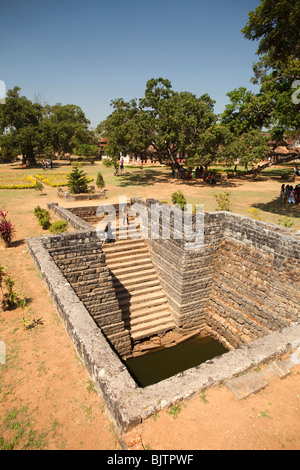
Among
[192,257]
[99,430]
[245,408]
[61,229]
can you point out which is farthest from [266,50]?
[99,430]

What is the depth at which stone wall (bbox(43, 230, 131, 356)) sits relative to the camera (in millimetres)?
7133

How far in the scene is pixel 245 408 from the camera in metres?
3.66

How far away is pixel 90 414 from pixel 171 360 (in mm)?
5282

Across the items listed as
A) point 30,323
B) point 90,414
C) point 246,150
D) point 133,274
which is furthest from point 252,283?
point 246,150

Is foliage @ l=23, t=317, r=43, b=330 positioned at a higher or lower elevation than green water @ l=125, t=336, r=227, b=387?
higher

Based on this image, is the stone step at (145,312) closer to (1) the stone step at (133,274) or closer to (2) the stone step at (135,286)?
(2) the stone step at (135,286)

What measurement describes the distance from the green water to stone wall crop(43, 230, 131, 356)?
124 cm

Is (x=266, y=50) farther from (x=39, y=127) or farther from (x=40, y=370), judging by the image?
(x=39, y=127)

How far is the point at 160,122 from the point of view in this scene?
832 inches

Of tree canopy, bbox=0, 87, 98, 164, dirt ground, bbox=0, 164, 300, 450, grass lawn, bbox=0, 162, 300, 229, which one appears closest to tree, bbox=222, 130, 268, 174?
grass lawn, bbox=0, 162, 300, 229

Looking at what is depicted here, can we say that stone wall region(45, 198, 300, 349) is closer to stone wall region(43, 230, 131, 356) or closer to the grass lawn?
stone wall region(43, 230, 131, 356)

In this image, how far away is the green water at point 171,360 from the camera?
7.63 meters

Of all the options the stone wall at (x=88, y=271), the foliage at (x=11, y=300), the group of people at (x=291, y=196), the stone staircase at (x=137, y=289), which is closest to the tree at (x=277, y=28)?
the group of people at (x=291, y=196)

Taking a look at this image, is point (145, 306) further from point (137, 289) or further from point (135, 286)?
point (135, 286)
